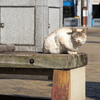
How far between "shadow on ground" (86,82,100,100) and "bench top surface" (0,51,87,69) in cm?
190

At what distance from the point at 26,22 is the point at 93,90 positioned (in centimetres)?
449

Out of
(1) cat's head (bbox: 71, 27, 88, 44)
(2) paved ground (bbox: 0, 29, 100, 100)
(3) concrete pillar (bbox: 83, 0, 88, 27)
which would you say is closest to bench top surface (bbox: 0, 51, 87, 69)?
(1) cat's head (bbox: 71, 27, 88, 44)

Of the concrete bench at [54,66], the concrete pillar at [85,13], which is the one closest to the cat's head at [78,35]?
the concrete bench at [54,66]

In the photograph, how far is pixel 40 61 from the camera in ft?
10.2

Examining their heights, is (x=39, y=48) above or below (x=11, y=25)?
below

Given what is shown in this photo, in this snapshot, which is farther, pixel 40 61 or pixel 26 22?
pixel 26 22

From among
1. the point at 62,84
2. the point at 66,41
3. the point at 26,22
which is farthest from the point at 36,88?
the point at 26,22

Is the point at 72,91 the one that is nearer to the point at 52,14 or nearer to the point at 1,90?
the point at 1,90

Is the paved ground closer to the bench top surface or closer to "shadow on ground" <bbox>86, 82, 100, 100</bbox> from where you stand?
"shadow on ground" <bbox>86, 82, 100, 100</bbox>

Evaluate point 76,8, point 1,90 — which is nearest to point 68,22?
point 76,8

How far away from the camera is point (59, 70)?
121 inches

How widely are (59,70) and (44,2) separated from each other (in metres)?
6.29

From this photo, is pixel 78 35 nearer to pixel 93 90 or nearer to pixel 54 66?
pixel 54 66

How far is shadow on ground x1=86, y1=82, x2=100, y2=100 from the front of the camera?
4.96 meters
